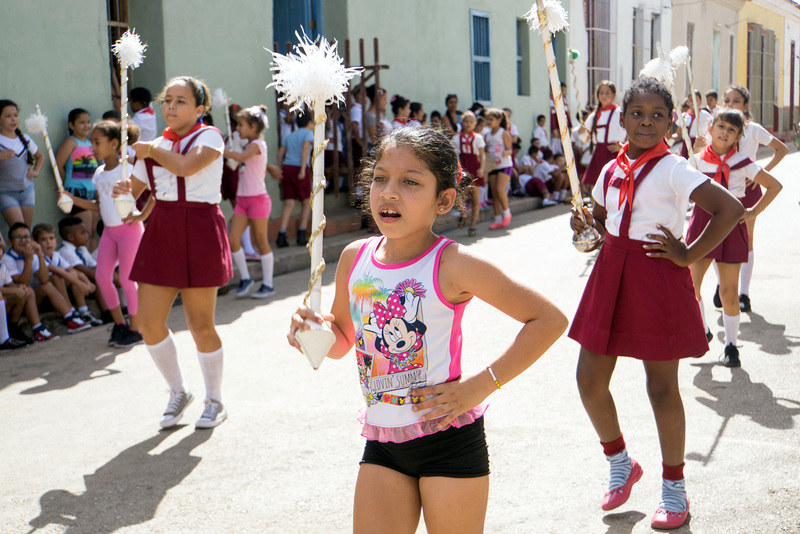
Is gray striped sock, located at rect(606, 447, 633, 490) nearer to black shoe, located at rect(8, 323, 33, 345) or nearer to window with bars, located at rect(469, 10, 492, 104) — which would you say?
black shoe, located at rect(8, 323, 33, 345)

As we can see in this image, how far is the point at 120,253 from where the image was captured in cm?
663

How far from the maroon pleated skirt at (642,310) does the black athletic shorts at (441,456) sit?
1214 millimetres

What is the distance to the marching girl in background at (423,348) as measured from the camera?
2299 millimetres

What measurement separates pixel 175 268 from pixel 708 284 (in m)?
5.51

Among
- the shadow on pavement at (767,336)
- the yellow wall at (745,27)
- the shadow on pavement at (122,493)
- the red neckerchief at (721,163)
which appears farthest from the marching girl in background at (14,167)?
the yellow wall at (745,27)

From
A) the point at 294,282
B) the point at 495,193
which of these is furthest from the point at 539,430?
the point at 495,193

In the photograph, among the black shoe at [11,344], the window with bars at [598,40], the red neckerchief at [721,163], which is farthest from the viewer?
the window with bars at [598,40]

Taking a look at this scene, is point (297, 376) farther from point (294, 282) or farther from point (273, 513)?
point (294, 282)

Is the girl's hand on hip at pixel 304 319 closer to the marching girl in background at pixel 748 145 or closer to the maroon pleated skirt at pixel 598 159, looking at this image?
the marching girl in background at pixel 748 145

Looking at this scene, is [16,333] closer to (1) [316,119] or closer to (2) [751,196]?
(1) [316,119]

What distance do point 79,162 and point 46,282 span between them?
5.04 ft

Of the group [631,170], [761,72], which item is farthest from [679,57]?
[761,72]

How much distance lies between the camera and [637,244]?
344cm

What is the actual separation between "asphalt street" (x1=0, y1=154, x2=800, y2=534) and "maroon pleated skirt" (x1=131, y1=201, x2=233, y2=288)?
2.78ft
